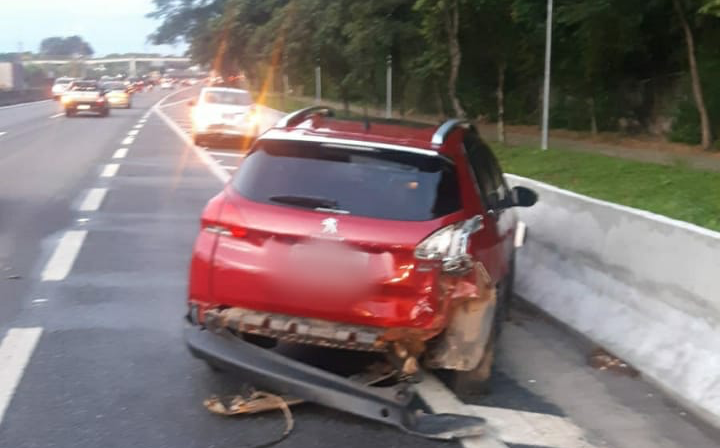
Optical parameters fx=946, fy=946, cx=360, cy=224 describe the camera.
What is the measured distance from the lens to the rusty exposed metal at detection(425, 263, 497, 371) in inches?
210

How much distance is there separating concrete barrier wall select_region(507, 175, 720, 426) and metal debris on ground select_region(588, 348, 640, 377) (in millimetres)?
54

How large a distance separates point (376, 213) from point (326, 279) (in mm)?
470

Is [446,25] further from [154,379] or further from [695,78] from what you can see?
[154,379]

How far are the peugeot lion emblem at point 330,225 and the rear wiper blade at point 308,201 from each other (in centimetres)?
13

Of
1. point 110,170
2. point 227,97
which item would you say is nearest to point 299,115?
point 110,170

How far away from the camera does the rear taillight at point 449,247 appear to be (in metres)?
5.20

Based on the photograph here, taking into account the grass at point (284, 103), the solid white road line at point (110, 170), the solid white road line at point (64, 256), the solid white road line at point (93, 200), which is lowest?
the solid white road line at point (110, 170)

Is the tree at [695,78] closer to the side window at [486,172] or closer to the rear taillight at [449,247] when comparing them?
the side window at [486,172]

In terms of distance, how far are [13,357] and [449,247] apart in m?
2.98

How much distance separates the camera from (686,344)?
577 cm

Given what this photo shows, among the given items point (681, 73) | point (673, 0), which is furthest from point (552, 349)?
point (681, 73)

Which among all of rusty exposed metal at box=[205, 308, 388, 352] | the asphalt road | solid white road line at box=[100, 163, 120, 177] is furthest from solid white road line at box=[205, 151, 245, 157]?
rusty exposed metal at box=[205, 308, 388, 352]

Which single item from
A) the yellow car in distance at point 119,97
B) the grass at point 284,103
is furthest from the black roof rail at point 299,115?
the yellow car in distance at point 119,97

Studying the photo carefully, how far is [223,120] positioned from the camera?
2502 cm
